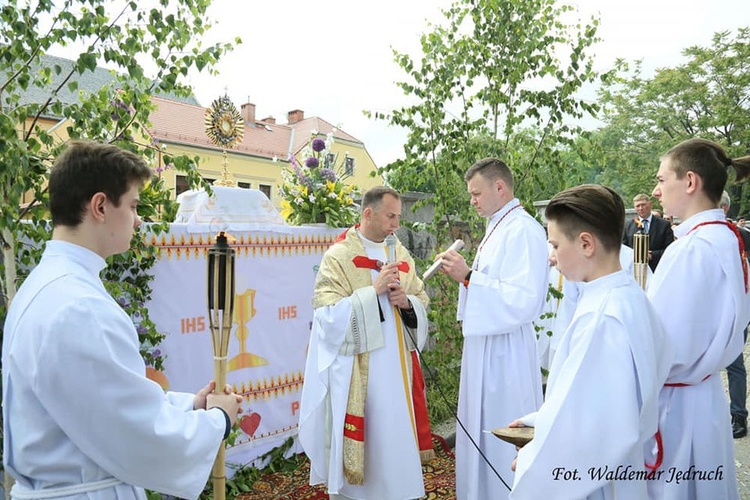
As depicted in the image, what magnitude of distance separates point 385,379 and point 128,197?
2359 millimetres

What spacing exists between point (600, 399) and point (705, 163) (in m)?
1.45

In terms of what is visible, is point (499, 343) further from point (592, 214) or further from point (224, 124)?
point (224, 124)

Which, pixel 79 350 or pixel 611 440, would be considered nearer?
pixel 79 350

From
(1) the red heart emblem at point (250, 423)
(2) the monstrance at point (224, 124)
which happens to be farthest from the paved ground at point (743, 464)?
(2) the monstrance at point (224, 124)

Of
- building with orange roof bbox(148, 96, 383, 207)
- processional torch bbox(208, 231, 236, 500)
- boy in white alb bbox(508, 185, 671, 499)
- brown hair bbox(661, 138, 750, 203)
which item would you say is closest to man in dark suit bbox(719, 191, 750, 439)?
brown hair bbox(661, 138, 750, 203)

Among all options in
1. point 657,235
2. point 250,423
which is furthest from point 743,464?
point 250,423

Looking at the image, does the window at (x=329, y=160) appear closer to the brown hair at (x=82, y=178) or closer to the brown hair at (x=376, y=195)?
the brown hair at (x=376, y=195)

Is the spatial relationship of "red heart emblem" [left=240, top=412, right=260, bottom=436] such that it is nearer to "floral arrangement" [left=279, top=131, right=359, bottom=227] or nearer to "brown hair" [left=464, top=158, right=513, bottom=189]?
"floral arrangement" [left=279, top=131, right=359, bottom=227]

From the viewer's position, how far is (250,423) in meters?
4.27

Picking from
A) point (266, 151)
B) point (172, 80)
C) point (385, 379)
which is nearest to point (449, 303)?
point (385, 379)

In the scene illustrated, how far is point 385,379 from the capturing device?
363 centimetres

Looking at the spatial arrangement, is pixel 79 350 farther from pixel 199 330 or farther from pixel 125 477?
pixel 199 330

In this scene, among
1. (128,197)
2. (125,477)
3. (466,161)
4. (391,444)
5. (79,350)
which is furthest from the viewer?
(466,161)

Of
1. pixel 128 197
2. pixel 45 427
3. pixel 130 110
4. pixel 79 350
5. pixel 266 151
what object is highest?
pixel 266 151
